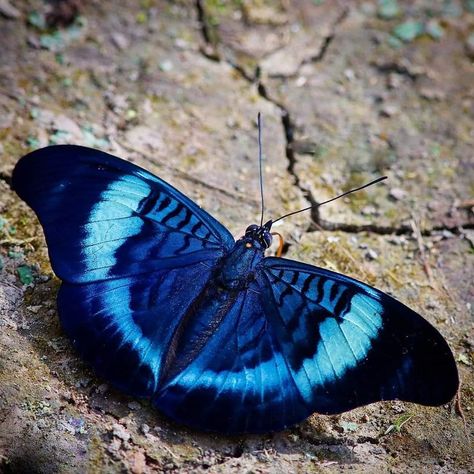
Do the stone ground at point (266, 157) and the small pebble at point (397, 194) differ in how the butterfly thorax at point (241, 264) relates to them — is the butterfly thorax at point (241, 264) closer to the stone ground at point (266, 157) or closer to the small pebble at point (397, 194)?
the stone ground at point (266, 157)

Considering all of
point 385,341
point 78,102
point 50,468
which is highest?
point 385,341

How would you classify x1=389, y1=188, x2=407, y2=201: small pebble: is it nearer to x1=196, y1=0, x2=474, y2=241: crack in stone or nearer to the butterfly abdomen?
x1=196, y1=0, x2=474, y2=241: crack in stone

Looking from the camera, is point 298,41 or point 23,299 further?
point 298,41

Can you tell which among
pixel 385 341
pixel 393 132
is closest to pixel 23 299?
pixel 385 341

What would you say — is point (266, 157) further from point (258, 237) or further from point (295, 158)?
point (258, 237)

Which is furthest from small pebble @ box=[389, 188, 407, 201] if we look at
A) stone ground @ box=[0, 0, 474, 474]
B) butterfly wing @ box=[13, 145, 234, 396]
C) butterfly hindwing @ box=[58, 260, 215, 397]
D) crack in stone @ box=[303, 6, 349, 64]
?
butterfly hindwing @ box=[58, 260, 215, 397]

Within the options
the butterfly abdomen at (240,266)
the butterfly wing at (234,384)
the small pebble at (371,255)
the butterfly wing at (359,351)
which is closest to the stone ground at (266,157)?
the small pebble at (371,255)

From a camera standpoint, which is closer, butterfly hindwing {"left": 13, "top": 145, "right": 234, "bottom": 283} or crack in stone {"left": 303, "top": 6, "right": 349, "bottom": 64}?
butterfly hindwing {"left": 13, "top": 145, "right": 234, "bottom": 283}

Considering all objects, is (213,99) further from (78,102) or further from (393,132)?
(393,132)
